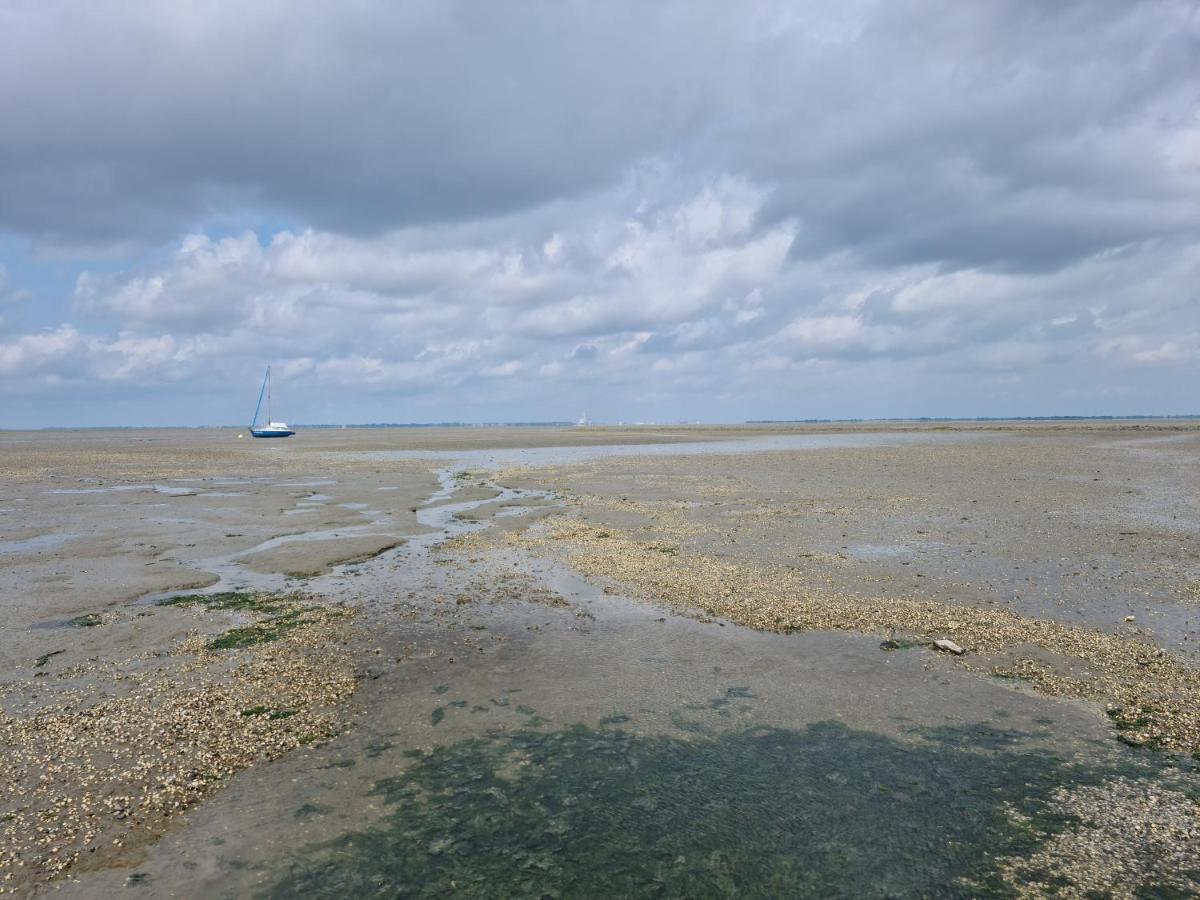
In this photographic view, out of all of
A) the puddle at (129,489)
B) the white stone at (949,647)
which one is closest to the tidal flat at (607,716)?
the white stone at (949,647)

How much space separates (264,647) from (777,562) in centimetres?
1322

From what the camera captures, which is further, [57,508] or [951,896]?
[57,508]

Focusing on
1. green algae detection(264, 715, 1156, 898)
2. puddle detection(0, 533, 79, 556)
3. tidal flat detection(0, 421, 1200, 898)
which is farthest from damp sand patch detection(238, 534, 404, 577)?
green algae detection(264, 715, 1156, 898)

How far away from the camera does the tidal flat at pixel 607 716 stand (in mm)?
6613

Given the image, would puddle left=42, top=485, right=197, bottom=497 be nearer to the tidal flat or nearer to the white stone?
the tidal flat

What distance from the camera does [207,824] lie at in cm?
719

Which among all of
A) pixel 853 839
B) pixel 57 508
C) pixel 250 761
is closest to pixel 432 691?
pixel 250 761

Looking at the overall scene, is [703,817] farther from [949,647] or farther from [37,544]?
[37,544]

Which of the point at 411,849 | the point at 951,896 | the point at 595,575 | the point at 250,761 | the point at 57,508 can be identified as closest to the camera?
the point at 951,896

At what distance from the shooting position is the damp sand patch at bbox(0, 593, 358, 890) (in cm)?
697

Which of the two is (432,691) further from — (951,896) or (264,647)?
(951,896)

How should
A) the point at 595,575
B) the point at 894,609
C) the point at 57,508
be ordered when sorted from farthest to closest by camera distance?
1. the point at 57,508
2. the point at 595,575
3. the point at 894,609

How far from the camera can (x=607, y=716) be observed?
32.6 feet

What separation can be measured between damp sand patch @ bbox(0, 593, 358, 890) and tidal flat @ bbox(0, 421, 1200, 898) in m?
0.05
